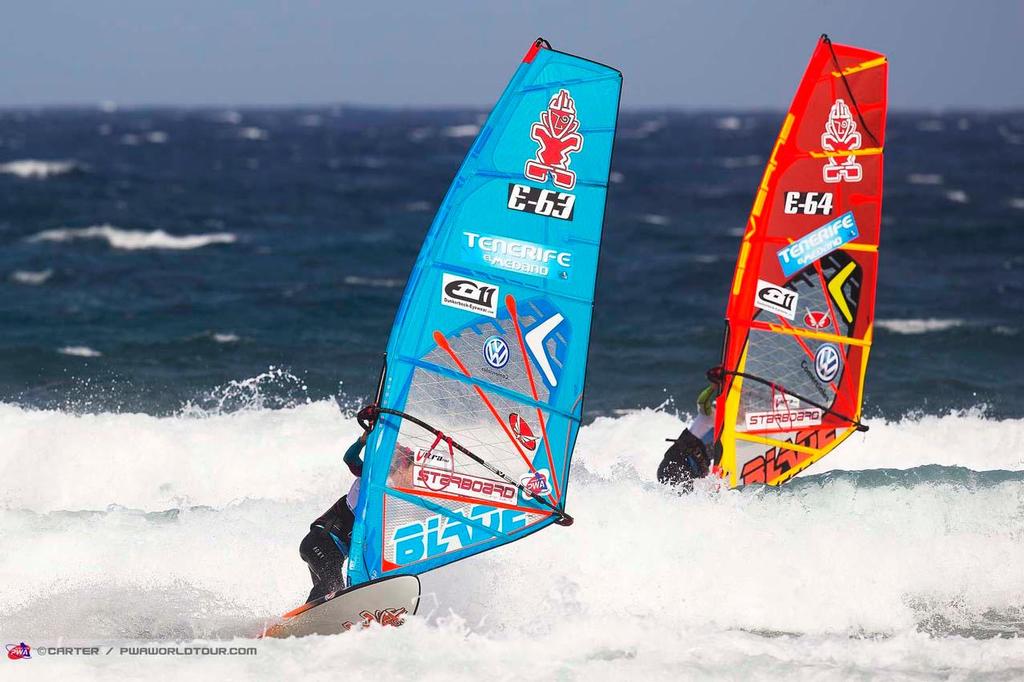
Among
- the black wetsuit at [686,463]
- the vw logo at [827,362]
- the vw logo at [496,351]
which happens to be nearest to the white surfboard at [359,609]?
the vw logo at [496,351]

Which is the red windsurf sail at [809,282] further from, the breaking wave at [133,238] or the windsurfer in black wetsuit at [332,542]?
the breaking wave at [133,238]

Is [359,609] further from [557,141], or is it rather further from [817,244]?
[817,244]

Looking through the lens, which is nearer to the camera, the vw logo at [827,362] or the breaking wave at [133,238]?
the vw logo at [827,362]

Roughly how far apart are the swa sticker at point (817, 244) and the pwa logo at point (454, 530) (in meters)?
3.62

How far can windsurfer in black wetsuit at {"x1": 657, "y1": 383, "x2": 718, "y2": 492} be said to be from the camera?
32.2 feet

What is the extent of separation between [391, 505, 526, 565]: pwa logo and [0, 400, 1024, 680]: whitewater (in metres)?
0.58

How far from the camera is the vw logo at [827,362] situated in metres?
10.2

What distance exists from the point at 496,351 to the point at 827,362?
4034mm

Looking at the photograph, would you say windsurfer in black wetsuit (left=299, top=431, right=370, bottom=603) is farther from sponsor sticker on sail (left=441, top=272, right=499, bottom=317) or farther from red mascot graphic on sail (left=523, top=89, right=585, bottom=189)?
red mascot graphic on sail (left=523, top=89, right=585, bottom=189)

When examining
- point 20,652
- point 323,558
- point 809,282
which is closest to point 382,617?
point 323,558

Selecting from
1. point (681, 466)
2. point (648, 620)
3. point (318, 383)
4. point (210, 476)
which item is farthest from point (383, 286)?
point (648, 620)

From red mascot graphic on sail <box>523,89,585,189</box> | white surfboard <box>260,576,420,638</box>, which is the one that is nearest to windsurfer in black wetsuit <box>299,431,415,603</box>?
white surfboard <box>260,576,420,638</box>

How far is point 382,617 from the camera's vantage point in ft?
24.7

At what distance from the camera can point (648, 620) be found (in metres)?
8.35
